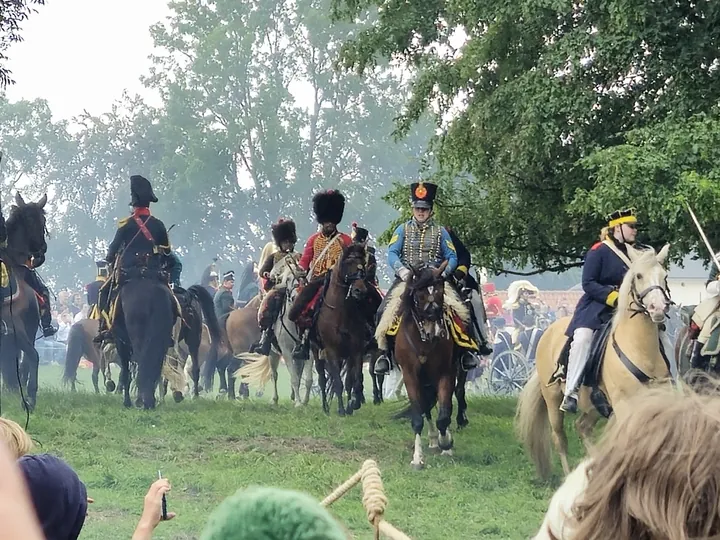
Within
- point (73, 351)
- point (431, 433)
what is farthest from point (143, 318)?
point (431, 433)

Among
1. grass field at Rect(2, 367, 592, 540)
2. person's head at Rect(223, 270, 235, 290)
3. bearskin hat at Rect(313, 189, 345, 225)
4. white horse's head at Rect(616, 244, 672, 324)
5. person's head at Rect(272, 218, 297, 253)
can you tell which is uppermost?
bearskin hat at Rect(313, 189, 345, 225)

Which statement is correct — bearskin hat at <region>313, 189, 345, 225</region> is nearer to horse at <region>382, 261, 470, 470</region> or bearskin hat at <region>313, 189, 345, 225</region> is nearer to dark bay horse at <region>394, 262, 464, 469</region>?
horse at <region>382, 261, 470, 470</region>

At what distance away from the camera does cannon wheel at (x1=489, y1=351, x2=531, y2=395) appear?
10.8 m

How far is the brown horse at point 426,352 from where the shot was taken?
6.96 metres

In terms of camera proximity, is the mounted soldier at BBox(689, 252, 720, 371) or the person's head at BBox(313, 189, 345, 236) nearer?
the mounted soldier at BBox(689, 252, 720, 371)

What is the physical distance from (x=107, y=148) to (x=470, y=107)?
2.55 meters

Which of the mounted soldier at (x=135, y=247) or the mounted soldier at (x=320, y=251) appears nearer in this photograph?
the mounted soldier at (x=135, y=247)

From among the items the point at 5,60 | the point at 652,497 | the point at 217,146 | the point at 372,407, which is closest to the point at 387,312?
the point at 372,407

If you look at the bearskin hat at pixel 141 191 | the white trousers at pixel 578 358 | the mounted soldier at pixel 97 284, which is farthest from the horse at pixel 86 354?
the white trousers at pixel 578 358

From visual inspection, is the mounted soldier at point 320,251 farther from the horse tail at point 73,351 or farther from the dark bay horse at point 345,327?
the horse tail at point 73,351

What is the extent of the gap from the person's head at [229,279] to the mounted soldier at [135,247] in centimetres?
95

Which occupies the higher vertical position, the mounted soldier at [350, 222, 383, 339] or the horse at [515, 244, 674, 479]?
the mounted soldier at [350, 222, 383, 339]

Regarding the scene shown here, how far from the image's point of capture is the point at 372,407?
8.02 m

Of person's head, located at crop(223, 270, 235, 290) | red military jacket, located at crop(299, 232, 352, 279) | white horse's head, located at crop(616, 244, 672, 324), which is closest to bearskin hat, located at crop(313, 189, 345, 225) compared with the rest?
red military jacket, located at crop(299, 232, 352, 279)
